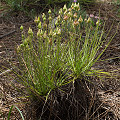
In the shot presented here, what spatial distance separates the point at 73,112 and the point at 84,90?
0.80ft

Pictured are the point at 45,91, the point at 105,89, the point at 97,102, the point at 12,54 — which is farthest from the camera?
the point at 12,54

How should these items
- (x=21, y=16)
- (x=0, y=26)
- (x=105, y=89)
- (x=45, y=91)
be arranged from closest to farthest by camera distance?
(x=45, y=91)
(x=105, y=89)
(x=0, y=26)
(x=21, y=16)

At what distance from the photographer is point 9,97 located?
139cm

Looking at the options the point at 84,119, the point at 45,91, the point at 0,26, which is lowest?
the point at 84,119

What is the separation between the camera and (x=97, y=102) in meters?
1.48

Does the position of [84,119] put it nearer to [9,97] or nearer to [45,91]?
[45,91]

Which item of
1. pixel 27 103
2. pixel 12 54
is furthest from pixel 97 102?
pixel 12 54

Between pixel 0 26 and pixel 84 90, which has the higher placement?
pixel 0 26

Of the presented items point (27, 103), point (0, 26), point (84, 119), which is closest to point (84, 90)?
point (84, 119)

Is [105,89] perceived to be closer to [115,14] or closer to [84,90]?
[84,90]

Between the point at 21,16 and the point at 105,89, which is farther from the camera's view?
the point at 21,16

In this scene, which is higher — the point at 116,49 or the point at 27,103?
the point at 116,49

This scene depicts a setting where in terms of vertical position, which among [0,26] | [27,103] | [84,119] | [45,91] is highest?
[0,26]

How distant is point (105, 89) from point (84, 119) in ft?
1.57
